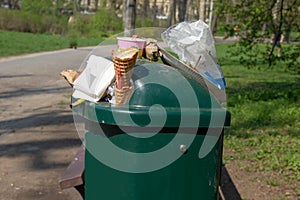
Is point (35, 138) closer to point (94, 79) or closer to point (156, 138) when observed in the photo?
point (94, 79)

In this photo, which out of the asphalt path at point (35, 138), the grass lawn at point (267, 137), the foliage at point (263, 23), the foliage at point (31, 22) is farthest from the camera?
the foliage at point (31, 22)

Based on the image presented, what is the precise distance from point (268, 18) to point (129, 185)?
7.90 meters

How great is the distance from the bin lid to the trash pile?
6 centimetres

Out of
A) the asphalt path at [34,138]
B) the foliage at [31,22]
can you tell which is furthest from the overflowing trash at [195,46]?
the foliage at [31,22]

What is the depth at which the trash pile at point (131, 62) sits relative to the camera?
9.23ft

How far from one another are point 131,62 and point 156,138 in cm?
40

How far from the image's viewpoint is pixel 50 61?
64.2 feet

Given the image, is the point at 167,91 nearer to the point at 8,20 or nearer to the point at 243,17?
the point at 243,17

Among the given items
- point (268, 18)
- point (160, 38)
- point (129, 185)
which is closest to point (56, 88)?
point (268, 18)

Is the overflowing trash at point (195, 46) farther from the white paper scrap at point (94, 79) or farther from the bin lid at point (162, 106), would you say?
the white paper scrap at point (94, 79)

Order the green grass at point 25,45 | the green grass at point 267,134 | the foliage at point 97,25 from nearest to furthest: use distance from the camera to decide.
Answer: the green grass at point 267,134, the green grass at point 25,45, the foliage at point 97,25

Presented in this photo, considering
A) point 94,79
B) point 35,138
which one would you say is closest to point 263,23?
point 35,138

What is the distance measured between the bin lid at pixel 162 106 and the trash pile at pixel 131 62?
6 cm

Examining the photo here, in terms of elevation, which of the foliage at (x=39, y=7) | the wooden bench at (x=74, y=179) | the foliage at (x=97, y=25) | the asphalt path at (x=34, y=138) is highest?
the wooden bench at (x=74, y=179)
